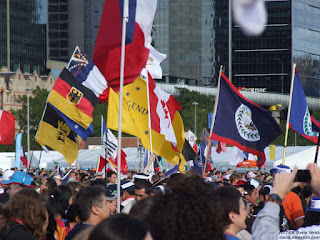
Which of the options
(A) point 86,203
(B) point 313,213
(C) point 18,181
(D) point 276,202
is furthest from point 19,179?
(D) point 276,202

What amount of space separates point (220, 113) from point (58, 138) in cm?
326

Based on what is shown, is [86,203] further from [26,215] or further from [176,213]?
[176,213]

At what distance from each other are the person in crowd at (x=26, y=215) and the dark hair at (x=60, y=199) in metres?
2.40

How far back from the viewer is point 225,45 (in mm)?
122875

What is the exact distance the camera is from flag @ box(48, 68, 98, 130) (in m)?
13.8

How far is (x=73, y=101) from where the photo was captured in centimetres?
Answer: 1384

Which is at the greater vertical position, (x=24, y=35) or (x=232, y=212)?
(x=24, y=35)

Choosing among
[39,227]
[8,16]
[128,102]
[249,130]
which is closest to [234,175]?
[249,130]

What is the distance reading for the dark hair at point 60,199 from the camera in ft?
24.6

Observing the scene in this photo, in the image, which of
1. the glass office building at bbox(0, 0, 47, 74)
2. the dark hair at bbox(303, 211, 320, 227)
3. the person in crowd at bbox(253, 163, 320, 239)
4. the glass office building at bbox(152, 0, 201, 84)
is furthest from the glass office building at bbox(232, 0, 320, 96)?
the person in crowd at bbox(253, 163, 320, 239)

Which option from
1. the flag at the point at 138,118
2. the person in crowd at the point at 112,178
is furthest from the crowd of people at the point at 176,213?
the person in crowd at the point at 112,178

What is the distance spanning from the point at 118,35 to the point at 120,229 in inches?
286

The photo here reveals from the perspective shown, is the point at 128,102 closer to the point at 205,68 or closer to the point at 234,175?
the point at 234,175

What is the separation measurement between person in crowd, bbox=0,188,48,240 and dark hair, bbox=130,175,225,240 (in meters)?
1.76
